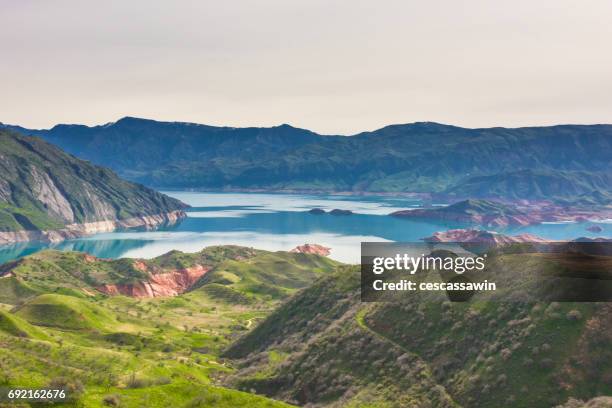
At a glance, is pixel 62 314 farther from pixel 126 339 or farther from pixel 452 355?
pixel 452 355

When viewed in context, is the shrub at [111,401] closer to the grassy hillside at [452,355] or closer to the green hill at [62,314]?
the grassy hillside at [452,355]

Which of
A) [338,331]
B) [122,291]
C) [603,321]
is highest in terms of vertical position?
[603,321]

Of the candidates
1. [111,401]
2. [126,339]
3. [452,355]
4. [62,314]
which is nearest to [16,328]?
Result: [126,339]

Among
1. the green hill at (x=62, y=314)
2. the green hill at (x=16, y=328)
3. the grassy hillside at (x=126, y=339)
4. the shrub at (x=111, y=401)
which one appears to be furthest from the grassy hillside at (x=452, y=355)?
the green hill at (x=62, y=314)

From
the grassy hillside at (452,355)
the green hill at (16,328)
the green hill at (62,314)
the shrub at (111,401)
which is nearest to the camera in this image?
the shrub at (111,401)

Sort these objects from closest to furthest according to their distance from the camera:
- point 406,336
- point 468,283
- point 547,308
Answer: point 547,308
point 406,336
point 468,283

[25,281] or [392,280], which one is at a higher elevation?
[392,280]

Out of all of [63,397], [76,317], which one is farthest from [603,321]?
[76,317]

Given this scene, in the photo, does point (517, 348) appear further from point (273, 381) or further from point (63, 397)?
point (63, 397)
